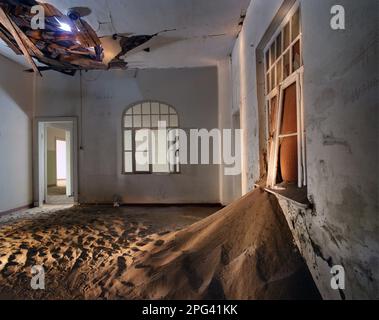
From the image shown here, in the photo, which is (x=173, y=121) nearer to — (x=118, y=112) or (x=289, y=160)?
(x=118, y=112)

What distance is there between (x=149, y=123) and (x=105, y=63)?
5.18 feet

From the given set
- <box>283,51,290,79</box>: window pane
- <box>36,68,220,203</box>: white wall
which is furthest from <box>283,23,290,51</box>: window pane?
<box>36,68,220,203</box>: white wall

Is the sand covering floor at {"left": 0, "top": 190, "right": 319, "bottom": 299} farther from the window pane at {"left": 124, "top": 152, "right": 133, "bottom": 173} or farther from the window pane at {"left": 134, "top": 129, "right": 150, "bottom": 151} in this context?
the window pane at {"left": 134, "top": 129, "right": 150, "bottom": 151}

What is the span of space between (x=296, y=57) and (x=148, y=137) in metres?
4.39

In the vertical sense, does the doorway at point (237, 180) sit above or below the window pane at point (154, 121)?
below

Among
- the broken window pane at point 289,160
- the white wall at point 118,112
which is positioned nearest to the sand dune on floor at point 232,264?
the broken window pane at point 289,160

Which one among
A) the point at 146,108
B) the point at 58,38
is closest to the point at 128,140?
the point at 146,108

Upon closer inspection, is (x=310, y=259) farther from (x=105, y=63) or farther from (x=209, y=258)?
(x=105, y=63)

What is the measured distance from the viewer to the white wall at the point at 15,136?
5.36 meters

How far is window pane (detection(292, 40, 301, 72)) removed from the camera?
232cm

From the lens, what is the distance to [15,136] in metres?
5.76

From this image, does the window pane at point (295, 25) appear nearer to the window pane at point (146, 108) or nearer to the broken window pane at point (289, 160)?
the broken window pane at point (289, 160)

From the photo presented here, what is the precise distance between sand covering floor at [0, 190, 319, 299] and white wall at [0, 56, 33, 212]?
2.35 meters
